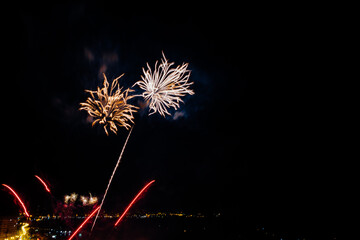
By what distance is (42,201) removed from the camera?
36094 mm

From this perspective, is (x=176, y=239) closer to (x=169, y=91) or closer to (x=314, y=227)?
(x=169, y=91)

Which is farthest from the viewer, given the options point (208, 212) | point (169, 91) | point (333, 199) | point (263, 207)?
point (208, 212)

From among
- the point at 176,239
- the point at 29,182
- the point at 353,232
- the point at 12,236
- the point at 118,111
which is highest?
the point at 29,182

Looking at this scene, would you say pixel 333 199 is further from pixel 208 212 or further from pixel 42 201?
pixel 208 212

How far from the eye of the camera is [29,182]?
29188 mm

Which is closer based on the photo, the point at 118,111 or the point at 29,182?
the point at 118,111

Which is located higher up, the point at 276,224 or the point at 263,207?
the point at 263,207

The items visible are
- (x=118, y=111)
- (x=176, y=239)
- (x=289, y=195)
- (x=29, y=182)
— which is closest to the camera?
(x=118, y=111)

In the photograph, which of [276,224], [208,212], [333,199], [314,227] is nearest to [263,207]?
[276,224]

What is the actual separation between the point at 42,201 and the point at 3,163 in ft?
59.9

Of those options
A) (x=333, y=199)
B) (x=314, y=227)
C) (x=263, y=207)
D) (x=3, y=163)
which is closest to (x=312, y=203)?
(x=314, y=227)

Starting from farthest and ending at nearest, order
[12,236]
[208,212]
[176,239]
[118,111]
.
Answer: [208,212] → [176,239] → [12,236] → [118,111]

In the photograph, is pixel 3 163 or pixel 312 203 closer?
pixel 3 163

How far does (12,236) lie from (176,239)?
68.2 feet
